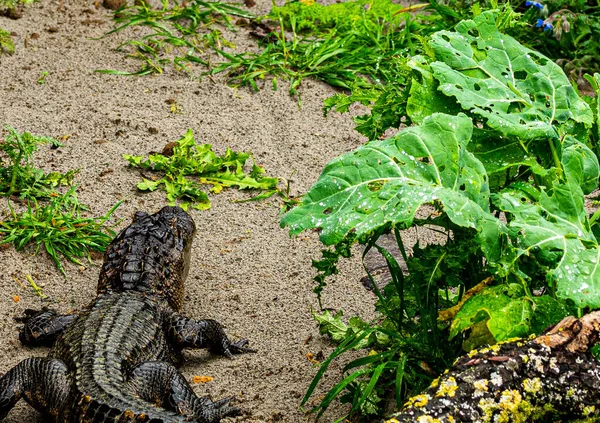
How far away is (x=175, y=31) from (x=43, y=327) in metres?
3.83

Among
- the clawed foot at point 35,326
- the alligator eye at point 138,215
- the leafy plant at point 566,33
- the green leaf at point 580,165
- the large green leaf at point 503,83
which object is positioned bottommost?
the clawed foot at point 35,326

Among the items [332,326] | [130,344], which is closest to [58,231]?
[130,344]

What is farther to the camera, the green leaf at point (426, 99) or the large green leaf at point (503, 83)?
the green leaf at point (426, 99)

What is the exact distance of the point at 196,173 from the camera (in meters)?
6.15

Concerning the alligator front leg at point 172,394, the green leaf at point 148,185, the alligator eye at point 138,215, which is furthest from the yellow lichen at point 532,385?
the green leaf at point 148,185

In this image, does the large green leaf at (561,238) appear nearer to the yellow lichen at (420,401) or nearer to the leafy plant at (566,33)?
the yellow lichen at (420,401)

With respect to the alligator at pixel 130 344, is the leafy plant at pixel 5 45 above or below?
above

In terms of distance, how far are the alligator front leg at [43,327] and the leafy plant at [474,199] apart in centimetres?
152

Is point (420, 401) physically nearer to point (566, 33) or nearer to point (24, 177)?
point (24, 177)

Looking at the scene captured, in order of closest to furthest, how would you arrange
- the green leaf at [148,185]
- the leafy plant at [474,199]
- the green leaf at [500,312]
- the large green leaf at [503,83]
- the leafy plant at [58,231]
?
the leafy plant at [474,199] < the green leaf at [500,312] < the large green leaf at [503,83] < the leafy plant at [58,231] < the green leaf at [148,185]

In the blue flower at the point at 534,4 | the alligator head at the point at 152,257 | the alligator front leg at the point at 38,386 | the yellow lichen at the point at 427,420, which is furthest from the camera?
the blue flower at the point at 534,4

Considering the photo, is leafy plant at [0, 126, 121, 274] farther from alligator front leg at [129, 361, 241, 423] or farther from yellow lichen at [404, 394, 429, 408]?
yellow lichen at [404, 394, 429, 408]

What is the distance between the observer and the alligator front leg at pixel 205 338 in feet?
15.3

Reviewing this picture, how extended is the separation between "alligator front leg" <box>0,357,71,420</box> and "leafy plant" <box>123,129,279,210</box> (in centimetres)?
194
